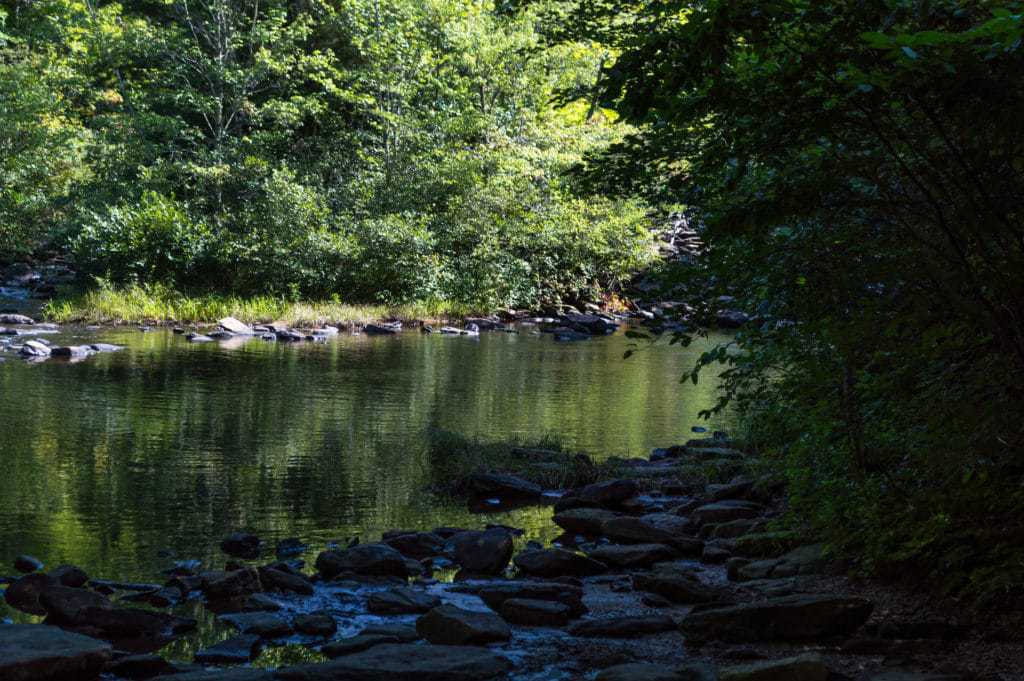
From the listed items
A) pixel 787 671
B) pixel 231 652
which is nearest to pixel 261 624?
pixel 231 652

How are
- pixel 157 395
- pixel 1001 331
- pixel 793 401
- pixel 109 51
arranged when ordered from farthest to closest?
pixel 109 51, pixel 157 395, pixel 793 401, pixel 1001 331

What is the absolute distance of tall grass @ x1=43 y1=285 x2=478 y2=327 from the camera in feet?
98.3

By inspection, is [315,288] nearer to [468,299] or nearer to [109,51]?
[468,299]

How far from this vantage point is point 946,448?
5.23 m

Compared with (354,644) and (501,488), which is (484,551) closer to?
(354,644)

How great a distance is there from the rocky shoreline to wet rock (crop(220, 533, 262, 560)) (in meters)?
0.02

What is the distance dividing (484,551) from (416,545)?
0.75m

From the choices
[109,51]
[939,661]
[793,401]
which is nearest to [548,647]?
[939,661]

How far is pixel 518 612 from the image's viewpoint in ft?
21.8

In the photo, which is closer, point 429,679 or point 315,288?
point 429,679

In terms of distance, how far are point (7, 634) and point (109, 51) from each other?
111ft

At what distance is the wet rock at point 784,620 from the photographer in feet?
18.9

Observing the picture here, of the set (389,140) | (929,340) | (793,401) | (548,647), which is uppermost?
(389,140)

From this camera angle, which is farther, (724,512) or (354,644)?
(724,512)
